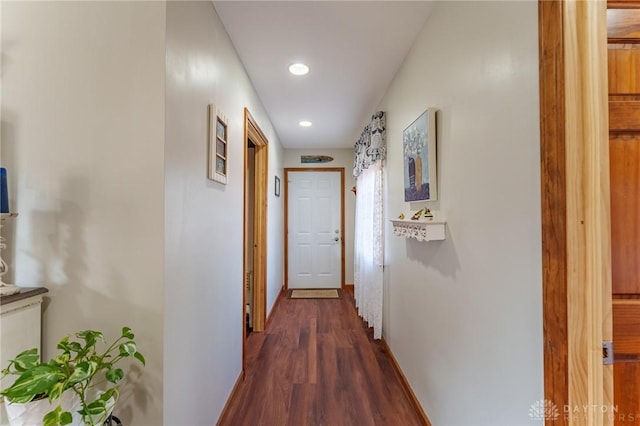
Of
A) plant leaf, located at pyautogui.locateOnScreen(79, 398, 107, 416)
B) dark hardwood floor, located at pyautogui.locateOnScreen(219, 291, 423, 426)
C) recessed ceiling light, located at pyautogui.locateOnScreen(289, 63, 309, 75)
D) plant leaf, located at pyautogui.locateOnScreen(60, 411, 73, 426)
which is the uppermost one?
recessed ceiling light, located at pyautogui.locateOnScreen(289, 63, 309, 75)

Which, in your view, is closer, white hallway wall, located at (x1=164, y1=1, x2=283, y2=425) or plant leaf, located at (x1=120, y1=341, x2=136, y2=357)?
plant leaf, located at (x1=120, y1=341, x2=136, y2=357)

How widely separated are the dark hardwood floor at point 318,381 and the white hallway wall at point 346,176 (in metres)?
1.56

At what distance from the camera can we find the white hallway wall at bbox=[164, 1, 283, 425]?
3.77ft

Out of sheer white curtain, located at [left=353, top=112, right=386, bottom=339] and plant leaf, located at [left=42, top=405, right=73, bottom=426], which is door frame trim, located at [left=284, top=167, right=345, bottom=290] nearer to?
sheer white curtain, located at [left=353, top=112, right=386, bottom=339]

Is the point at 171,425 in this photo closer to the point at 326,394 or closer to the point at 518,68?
the point at 326,394

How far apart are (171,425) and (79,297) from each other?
63cm

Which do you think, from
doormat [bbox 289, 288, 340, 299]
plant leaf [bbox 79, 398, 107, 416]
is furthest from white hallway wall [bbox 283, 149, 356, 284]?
plant leaf [bbox 79, 398, 107, 416]

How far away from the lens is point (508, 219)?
98 centimetres

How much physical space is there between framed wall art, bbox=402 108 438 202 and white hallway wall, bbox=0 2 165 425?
4.29 feet

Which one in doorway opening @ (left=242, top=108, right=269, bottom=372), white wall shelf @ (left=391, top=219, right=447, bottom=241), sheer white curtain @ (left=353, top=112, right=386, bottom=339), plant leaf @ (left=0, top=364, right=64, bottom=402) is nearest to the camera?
plant leaf @ (left=0, top=364, right=64, bottom=402)

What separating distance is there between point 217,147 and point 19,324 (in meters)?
1.11

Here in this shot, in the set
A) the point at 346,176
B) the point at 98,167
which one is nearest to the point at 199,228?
the point at 98,167

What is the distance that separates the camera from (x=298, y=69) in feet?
7.25

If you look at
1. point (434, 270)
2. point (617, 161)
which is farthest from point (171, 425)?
point (617, 161)
